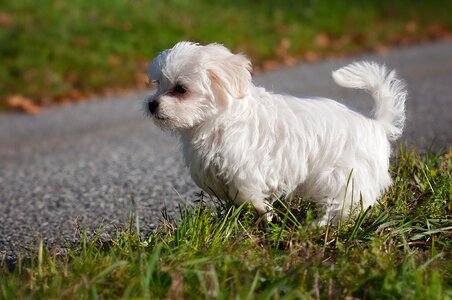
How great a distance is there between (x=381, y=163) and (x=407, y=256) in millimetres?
913

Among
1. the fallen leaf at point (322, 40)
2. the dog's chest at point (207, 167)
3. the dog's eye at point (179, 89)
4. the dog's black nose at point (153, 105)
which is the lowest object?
the fallen leaf at point (322, 40)

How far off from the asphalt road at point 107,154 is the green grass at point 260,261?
20.0 inches

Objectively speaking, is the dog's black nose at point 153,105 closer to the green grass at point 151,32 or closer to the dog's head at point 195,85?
the dog's head at point 195,85

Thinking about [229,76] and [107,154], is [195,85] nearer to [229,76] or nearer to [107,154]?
[229,76]

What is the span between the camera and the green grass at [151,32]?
35.2ft

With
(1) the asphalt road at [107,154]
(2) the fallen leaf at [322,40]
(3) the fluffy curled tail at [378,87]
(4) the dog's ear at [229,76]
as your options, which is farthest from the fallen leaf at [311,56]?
(4) the dog's ear at [229,76]

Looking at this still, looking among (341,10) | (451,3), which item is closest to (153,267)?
(341,10)

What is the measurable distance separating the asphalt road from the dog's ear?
2.04 ft

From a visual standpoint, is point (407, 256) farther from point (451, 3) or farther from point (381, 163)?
point (451, 3)

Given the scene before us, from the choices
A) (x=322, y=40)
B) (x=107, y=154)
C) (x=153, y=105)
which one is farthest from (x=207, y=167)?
(x=322, y=40)

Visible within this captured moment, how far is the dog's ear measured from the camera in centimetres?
423

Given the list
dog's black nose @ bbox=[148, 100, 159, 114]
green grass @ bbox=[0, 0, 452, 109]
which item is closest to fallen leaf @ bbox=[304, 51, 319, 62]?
green grass @ bbox=[0, 0, 452, 109]

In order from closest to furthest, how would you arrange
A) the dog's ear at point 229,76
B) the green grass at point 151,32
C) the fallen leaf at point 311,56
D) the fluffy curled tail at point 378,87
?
the dog's ear at point 229,76 → the fluffy curled tail at point 378,87 → the green grass at point 151,32 → the fallen leaf at point 311,56

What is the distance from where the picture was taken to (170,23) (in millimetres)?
12531
